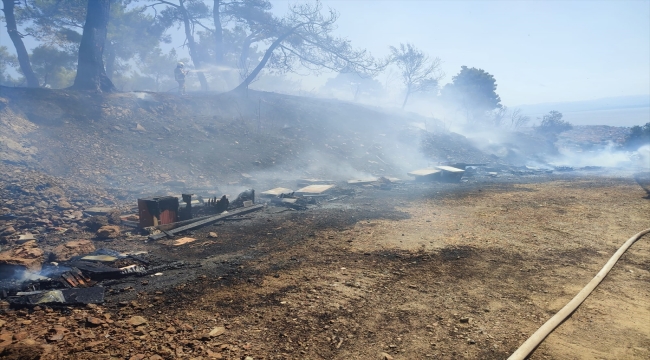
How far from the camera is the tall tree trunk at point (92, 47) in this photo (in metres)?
14.0

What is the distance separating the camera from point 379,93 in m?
55.1

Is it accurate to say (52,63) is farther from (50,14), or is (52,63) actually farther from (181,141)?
(181,141)

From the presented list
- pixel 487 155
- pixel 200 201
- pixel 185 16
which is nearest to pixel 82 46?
pixel 185 16

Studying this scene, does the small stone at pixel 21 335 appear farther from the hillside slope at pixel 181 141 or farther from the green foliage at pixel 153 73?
the green foliage at pixel 153 73

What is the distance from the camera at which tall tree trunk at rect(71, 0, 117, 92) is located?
13961 millimetres

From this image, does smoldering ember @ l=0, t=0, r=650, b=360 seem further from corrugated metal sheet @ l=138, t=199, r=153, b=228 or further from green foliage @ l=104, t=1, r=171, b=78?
green foliage @ l=104, t=1, r=171, b=78

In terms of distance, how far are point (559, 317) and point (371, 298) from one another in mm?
2016

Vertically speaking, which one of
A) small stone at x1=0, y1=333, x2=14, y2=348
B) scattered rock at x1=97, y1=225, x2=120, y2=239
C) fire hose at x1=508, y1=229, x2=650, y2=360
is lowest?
fire hose at x1=508, y1=229, x2=650, y2=360

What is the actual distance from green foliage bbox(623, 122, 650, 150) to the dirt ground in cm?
2802

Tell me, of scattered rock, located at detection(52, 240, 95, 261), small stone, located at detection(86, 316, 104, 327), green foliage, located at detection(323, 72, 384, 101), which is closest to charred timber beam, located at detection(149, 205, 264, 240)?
scattered rock, located at detection(52, 240, 95, 261)

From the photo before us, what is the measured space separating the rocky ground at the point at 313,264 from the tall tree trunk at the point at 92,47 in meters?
1.92

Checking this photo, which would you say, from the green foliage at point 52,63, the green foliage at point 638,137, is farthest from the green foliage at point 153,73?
the green foliage at point 638,137

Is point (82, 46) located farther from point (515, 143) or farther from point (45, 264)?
point (515, 143)

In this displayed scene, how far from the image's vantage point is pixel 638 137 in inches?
1099
